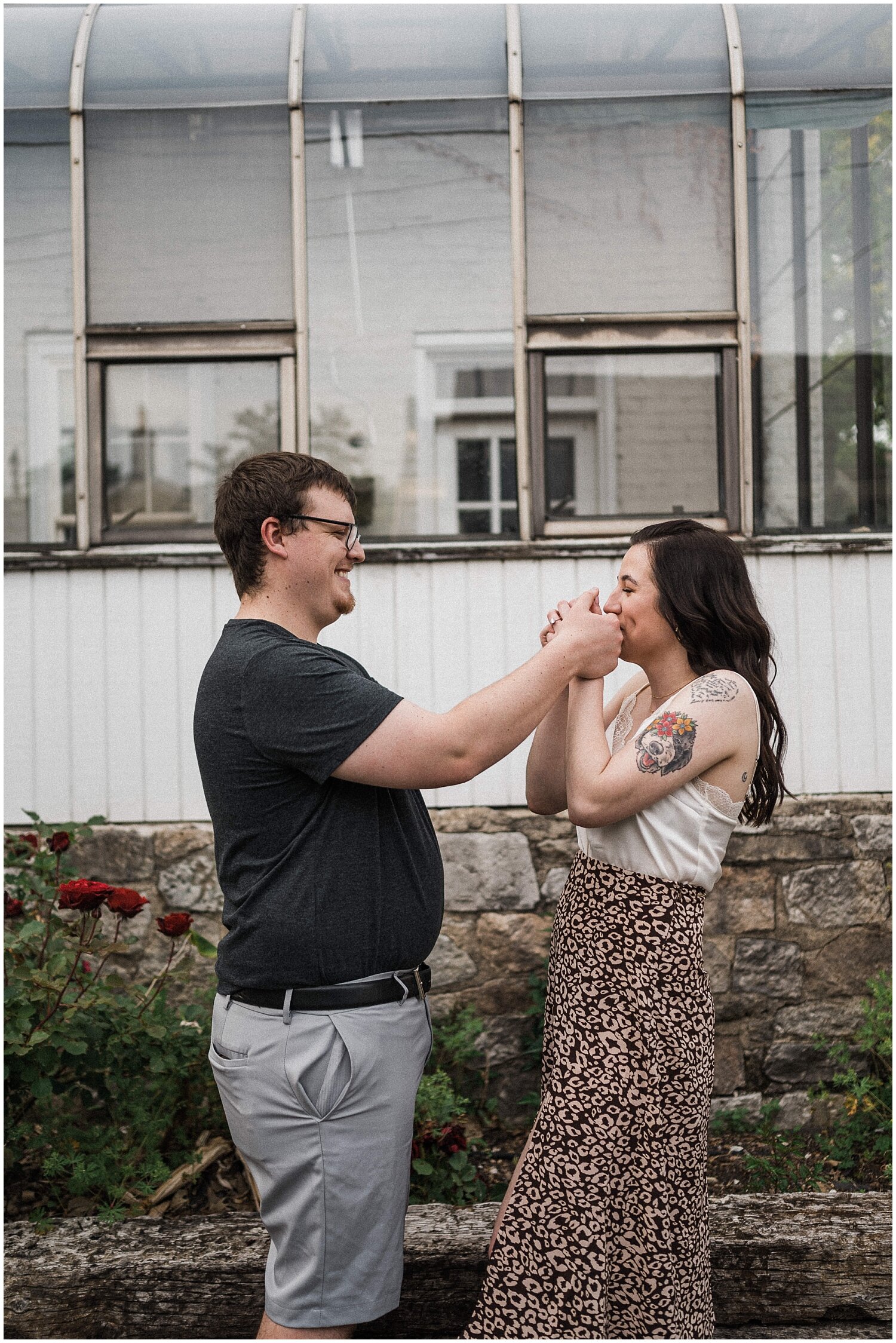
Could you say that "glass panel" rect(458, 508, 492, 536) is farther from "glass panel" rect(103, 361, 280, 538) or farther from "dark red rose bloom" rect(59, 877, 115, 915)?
"dark red rose bloom" rect(59, 877, 115, 915)

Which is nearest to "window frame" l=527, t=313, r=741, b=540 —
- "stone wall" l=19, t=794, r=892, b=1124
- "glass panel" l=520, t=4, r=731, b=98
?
"glass panel" l=520, t=4, r=731, b=98

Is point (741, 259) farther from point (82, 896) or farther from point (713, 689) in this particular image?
point (82, 896)

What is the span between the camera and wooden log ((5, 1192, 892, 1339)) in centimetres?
279

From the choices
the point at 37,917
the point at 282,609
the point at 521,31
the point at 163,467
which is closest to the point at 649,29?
the point at 521,31

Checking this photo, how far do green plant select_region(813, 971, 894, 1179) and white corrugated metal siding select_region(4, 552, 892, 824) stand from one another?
0.83 m

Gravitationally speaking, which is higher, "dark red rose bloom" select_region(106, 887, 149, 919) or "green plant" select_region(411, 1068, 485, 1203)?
"dark red rose bloom" select_region(106, 887, 149, 919)

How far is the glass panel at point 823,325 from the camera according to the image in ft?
13.8

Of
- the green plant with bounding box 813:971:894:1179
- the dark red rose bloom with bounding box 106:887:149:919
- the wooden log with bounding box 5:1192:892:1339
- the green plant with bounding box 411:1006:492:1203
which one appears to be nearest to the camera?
the wooden log with bounding box 5:1192:892:1339

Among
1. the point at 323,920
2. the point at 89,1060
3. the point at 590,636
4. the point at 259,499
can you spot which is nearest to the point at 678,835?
the point at 590,636

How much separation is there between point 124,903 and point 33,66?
3.36 metres

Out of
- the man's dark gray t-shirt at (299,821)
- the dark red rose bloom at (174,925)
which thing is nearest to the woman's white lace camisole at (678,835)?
the man's dark gray t-shirt at (299,821)

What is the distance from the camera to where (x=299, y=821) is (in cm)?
202

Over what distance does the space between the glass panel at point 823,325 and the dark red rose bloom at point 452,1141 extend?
8.40 feet

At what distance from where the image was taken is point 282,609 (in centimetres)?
215
